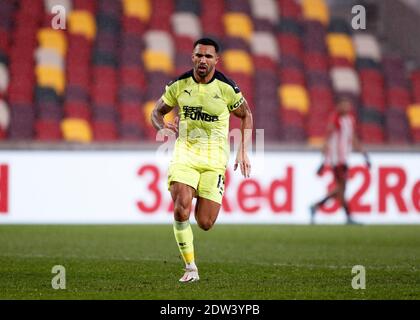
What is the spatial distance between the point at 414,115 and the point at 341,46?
225 cm

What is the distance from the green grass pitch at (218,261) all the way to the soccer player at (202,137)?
630 millimetres

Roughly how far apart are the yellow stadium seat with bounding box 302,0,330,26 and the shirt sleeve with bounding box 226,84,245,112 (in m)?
13.7

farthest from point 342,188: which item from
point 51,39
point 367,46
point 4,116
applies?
point 51,39

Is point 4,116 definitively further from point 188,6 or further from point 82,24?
point 188,6

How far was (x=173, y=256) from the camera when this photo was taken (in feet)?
37.7

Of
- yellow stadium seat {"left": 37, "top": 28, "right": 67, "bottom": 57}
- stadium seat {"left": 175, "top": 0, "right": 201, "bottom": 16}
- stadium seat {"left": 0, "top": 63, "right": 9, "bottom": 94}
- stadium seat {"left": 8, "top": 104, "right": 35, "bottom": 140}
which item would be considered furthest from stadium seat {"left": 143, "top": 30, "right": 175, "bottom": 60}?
stadium seat {"left": 8, "top": 104, "right": 35, "bottom": 140}

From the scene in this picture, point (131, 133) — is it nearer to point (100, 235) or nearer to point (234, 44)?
point (234, 44)

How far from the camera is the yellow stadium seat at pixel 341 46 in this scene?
2258 centimetres

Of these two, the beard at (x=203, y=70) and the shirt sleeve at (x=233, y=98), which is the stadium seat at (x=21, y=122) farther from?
the beard at (x=203, y=70)

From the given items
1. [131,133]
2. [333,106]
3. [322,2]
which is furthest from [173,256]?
[322,2]

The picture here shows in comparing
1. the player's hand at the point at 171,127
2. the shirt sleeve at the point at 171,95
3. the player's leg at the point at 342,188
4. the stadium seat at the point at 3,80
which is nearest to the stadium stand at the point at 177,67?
the stadium seat at the point at 3,80

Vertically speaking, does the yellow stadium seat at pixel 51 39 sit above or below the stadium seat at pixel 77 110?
above

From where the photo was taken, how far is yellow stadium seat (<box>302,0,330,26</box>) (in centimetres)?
2294

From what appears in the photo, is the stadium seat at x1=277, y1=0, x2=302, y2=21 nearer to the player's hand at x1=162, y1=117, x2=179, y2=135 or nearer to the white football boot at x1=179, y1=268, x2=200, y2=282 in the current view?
the player's hand at x1=162, y1=117, x2=179, y2=135
